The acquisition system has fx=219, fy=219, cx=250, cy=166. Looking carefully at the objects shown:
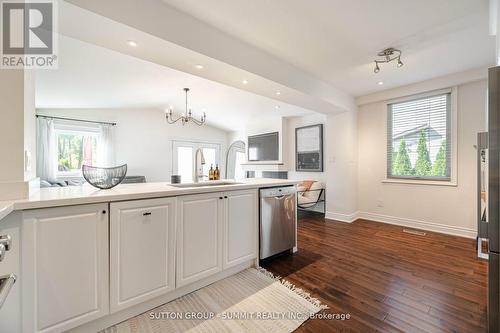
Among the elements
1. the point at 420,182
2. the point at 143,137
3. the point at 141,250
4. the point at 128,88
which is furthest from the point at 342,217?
the point at 143,137

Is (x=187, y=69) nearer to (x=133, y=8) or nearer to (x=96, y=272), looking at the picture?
(x=133, y=8)

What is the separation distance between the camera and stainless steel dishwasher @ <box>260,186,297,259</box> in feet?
8.08

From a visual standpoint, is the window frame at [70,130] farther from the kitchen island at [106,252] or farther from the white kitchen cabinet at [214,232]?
the white kitchen cabinet at [214,232]

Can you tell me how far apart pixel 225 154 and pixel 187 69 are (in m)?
5.42

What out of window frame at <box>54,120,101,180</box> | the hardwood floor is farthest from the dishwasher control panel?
window frame at <box>54,120,101,180</box>

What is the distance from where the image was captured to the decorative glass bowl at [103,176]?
5.39ft

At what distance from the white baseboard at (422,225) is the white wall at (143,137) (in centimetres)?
530

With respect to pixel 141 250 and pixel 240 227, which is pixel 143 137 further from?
pixel 141 250

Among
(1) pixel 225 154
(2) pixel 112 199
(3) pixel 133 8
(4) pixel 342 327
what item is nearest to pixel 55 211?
(2) pixel 112 199

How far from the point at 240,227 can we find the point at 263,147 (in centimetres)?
393

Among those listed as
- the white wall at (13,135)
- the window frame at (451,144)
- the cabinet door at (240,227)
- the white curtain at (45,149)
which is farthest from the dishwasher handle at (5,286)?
the white curtain at (45,149)

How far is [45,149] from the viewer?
4762 millimetres
